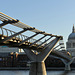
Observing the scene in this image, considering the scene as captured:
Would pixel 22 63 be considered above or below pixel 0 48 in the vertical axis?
below

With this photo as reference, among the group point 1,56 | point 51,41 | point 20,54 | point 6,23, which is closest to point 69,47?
point 20,54

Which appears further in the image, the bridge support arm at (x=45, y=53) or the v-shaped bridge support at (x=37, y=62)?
the bridge support arm at (x=45, y=53)

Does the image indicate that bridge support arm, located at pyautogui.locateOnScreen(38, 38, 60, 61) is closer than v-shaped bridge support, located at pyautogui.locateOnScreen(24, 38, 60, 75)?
Answer: No

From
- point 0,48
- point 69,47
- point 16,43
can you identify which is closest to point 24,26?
point 16,43

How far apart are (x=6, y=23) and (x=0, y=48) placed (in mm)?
142598

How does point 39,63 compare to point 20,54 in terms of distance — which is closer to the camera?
point 39,63

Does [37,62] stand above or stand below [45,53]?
below

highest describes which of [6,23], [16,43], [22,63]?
[6,23]

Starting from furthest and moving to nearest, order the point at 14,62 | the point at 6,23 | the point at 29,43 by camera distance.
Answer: the point at 14,62 → the point at 29,43 → the point at 6,23

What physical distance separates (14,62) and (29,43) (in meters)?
93.8

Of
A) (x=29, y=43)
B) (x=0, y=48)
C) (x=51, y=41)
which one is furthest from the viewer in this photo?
(x=0, y=48)

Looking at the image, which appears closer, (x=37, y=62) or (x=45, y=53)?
(x=37, y=62)

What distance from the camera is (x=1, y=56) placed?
13500cm

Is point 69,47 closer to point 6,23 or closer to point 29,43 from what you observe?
point 29,43
